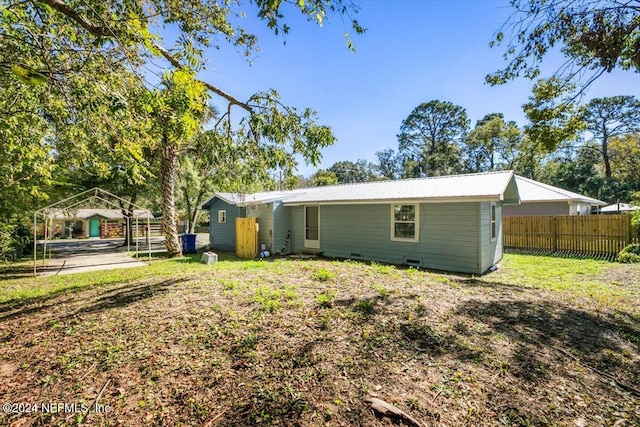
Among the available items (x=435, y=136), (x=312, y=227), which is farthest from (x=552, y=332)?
(x=435, y=136)

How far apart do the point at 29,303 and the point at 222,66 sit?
5.66 m

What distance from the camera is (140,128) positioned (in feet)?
13.9

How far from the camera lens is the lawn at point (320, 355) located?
2.27 metres

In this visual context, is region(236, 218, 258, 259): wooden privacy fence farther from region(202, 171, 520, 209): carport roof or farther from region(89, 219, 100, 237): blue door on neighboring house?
region(89, 219, 100, 237): blue door on neighboring house

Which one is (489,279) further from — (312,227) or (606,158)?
(606,158)

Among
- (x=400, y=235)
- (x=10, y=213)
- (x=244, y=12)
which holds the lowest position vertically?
(x=400, y=235)

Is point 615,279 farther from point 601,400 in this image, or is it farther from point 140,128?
point 140,128

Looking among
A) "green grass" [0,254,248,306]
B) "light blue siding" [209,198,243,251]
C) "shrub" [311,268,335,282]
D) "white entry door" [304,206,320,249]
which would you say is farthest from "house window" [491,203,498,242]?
"light blue siding" [209,198,243,251]

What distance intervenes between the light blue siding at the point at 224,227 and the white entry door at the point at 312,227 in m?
4.01

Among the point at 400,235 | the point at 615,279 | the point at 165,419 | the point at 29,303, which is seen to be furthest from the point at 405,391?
the point at 615,279

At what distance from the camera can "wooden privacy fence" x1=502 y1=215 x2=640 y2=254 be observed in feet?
35.7

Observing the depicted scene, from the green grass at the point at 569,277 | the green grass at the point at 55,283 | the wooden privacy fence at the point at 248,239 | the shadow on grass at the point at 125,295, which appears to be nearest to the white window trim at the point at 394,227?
the green grass at the point at 569,277

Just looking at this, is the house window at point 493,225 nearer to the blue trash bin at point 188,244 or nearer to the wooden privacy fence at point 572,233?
the wooden privacy fence at point 572,233

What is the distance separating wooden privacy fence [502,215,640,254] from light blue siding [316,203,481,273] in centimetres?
695
